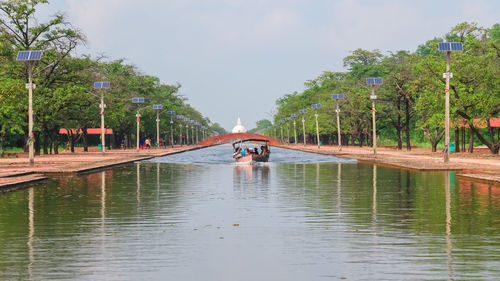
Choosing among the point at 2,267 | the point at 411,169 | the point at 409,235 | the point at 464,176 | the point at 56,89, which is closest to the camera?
the point at 2,267

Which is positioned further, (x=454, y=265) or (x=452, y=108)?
(x=452, y=108)

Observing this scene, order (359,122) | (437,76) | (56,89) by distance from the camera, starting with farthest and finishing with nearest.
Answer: (359,122), (56,89), (437,76)

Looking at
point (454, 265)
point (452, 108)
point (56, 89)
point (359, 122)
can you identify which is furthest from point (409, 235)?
point (359, 122)

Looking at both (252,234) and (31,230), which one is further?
(31,230)

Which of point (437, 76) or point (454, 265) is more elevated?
point (437, 76)

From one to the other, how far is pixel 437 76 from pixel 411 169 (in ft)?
77.3

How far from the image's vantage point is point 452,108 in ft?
190

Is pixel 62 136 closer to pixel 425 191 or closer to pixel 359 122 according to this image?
pixel 359 122

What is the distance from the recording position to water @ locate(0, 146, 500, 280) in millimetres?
10492

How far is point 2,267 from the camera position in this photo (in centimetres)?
1073

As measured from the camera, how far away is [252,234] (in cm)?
1434

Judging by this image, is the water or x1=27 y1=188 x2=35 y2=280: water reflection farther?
x1=27 y1=188 x2=35 y2=280: water reflection

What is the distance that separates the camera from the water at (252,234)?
10492 millimetres

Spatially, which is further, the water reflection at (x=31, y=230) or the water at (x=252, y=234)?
the water reflection at (x=31, y=230)
